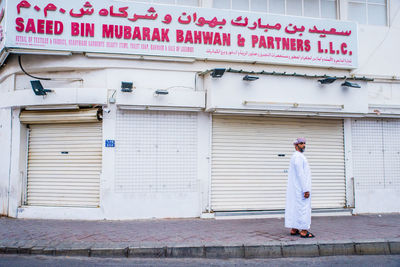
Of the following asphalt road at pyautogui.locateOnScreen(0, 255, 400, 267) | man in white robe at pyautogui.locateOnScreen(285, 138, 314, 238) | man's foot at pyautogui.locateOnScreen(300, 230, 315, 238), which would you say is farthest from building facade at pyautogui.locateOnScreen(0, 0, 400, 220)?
asphalt road at pyautogui.locateOnScreen(0, 255, 400, 267)

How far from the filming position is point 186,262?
19.3 feet

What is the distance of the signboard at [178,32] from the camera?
893cm

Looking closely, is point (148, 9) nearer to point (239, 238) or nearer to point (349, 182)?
point (239, 238)

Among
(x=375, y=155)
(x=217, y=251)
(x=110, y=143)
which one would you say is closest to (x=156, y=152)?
(x=110, y=143)

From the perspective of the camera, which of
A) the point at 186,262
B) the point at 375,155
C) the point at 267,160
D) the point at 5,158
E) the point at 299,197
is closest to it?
the point at 186,262

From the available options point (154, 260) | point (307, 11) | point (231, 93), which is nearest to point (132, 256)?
point (154, 260)

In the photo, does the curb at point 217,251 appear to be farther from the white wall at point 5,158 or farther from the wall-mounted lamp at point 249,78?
the wall-mounted lamp at point 249,78

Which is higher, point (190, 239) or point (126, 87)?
point (126, 87)

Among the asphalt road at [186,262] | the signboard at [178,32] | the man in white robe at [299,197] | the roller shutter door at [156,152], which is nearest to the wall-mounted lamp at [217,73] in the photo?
the signboard at [178,32]

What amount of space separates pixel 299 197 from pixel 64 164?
6057mm

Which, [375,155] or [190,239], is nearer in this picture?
[190,239]

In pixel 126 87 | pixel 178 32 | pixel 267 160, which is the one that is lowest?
pixel 267 160

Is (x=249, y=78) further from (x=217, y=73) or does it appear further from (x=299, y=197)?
(x=299, y=197)

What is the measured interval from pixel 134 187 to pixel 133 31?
13.2ft
